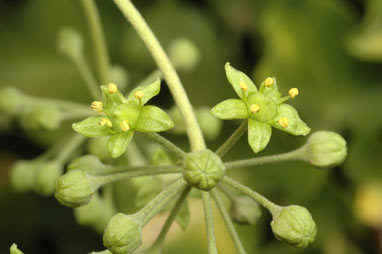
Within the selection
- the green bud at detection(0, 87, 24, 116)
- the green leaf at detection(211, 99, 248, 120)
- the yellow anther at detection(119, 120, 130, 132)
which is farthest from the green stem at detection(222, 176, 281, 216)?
the green bud at detection(0, 87, 24, 116)

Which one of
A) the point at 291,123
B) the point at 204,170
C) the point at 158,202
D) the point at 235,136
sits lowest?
the point at 158,202

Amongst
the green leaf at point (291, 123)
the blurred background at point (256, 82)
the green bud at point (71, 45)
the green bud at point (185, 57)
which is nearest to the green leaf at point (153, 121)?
the green leaf at point (291, 123)

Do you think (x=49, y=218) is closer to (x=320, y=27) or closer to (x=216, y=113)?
(x=320, y=27)

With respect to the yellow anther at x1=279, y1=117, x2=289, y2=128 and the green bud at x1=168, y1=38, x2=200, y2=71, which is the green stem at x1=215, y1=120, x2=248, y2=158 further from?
the green bud at x1=168, y1=38, x2=200, y2=71

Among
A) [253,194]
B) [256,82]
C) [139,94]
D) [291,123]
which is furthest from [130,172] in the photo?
[256,82]

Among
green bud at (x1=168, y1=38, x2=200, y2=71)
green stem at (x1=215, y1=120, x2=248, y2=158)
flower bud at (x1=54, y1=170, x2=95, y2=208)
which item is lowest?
flower bud at (x1=54, y1=170, x2=95, y2=208)

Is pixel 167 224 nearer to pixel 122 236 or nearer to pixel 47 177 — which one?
pixel 122 236

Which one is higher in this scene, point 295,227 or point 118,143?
point 295,227
